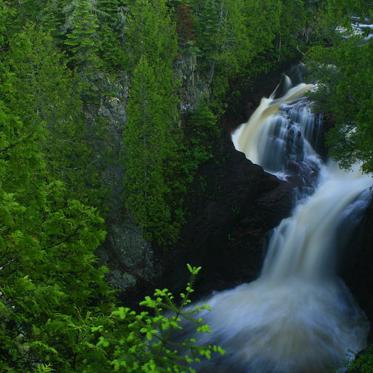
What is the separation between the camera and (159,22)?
79.0 feet

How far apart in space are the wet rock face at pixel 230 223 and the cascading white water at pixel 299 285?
29.8 inches

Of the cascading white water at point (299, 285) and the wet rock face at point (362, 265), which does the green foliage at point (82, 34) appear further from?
the wet rock face at point (362, 265)

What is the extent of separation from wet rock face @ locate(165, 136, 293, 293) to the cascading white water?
76 cm

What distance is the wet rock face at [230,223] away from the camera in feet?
74.9

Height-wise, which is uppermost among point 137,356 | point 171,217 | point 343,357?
point 137,356

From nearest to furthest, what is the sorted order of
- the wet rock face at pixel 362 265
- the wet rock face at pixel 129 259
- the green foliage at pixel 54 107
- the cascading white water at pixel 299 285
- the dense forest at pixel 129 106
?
the dense forest at pixel 129 106
the cascading white water at pixel 299 285
the wet rock face at pixel 362 265
the green foliage at pixel 54 107
the wet rock face at pixel 129 259

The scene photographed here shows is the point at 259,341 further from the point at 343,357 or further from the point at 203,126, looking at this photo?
the point at 203,126

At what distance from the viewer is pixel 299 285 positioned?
67.9ft

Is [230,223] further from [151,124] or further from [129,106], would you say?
[129,106]

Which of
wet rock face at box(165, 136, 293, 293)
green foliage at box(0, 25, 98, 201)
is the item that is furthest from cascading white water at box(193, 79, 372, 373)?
green foliage at box(0, 25, 98, 201)

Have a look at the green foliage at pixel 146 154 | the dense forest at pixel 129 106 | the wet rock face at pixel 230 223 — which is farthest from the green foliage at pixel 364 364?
the green foliage at pixel 146 154

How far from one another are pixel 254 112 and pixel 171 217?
1125cm

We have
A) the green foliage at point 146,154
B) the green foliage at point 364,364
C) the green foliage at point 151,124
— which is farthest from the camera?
the green foliage at point 151,124

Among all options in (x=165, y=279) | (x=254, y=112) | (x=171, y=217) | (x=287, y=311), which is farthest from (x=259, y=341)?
(x=254, y=112)
